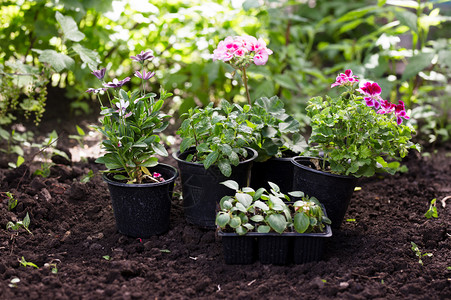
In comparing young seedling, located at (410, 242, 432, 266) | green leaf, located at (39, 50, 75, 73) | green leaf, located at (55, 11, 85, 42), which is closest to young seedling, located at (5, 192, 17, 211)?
green leaf, located at (39, 50, 75, 73)

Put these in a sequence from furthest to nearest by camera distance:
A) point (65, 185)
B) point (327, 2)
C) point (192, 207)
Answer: point (327, 2), point (65, 185), point (192, 207)

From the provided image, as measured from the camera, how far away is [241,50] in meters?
2.29

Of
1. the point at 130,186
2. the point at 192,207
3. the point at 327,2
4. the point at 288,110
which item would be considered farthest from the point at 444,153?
the point at 327,2

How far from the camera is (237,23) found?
12.8 feet

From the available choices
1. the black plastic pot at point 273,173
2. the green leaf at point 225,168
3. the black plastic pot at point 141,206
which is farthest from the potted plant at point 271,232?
the black plastic pot at point 273,173

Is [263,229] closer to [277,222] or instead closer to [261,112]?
[277,222]

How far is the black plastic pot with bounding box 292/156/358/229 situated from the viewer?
2.21 metres

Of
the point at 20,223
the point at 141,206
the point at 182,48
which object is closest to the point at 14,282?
the point at 20,223

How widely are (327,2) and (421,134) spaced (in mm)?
2639

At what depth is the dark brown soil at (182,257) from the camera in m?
1.78

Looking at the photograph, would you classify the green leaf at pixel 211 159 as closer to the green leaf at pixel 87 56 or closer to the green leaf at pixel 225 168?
the green leaf at pixel 225 168

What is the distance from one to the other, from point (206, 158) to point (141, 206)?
38 centimetres

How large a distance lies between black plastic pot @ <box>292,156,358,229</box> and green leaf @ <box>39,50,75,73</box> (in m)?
1.45

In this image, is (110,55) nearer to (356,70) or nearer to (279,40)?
(279,40)
